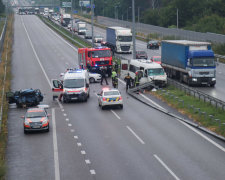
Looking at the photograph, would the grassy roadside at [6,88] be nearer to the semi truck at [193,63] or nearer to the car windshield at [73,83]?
the car windshield at [73,83]

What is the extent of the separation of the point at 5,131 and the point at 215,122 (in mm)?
12139

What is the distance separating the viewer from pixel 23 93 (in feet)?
128

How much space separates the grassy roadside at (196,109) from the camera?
29312 millimetres

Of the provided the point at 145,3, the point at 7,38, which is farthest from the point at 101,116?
the point at 145,3

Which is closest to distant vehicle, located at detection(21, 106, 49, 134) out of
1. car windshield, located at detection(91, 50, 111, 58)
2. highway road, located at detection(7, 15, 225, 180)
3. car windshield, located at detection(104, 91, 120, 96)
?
highway road, located at detection(7, 15, 225, 180)

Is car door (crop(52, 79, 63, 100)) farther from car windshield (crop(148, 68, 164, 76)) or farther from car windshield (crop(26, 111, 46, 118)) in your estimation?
car windshield (crop(26, 111, 46, 118))

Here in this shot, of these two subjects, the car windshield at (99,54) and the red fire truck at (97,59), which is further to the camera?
the car windshield at (99,54)

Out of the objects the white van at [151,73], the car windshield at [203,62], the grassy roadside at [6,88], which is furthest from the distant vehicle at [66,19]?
the car windshield at [203,62]

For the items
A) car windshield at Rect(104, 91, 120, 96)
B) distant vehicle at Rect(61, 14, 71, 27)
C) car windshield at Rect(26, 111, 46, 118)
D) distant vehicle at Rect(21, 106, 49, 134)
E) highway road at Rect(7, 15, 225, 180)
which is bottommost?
highway road at Rect(7, 15, 225, 180)

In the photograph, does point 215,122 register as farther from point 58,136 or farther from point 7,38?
point 7,38

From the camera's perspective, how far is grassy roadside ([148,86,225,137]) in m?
29.3

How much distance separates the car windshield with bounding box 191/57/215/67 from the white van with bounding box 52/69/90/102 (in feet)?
31.5

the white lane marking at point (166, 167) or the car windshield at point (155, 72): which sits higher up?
the car windshield at point (155, 72)

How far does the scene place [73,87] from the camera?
134ft
